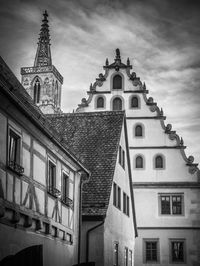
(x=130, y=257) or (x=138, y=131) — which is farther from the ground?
(x=138, y=131)

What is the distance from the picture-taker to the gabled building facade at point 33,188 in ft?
37.2

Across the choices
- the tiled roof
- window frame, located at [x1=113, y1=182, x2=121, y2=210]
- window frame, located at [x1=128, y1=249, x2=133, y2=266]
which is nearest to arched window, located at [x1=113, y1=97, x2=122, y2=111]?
the tiled roof

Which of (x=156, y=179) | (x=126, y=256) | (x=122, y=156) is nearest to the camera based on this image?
(x=122, y=156)

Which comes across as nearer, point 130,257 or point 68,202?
point 68,202

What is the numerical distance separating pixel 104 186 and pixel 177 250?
12.7 meters

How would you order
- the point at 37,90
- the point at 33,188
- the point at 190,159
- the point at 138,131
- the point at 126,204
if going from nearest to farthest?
the point at 33,188 → the point at 126,204 → the point at 190,159 → the point at 138,131 → the point at 37,90

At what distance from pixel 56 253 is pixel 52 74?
285ft

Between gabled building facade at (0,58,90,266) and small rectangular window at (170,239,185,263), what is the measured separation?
14.6 meters

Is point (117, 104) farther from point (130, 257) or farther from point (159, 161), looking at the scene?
point (130, 257)

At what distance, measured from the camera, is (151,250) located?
31328 mm

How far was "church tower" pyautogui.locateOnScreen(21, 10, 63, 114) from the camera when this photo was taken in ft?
321

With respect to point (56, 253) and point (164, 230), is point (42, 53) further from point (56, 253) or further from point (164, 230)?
point (56, 253)

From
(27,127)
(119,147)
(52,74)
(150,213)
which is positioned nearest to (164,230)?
(150,213)

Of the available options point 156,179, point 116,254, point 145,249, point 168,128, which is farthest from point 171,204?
point 116,254
